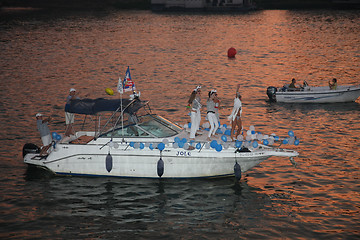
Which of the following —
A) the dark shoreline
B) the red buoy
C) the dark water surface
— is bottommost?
the dark water surface

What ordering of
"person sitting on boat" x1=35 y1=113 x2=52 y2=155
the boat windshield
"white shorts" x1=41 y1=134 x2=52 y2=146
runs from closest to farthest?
the boat windshield < "person sitting on boat" x1=35 y1=113 x2=52 y2=155 < "white shorts" x1=41 y1=134 x2=52 y2=146

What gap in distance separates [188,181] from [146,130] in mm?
2921

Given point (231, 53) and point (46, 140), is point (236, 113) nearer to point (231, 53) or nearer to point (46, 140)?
point (46, 140)

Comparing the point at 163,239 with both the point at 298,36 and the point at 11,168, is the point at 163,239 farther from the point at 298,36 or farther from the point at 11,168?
the point at 298,36

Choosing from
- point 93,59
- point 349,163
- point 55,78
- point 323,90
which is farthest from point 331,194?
point 93,59

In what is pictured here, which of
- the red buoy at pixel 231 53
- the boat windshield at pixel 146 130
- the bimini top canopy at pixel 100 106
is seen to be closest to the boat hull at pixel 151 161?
the boat windshield at pixel 146 130

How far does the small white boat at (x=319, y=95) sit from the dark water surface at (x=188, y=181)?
0.62 metres

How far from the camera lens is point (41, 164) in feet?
69.8

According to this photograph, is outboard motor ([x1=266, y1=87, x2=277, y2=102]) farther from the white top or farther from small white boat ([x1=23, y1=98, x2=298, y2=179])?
small white boat ([x1=23, y1=98, x2=298, y2=179])

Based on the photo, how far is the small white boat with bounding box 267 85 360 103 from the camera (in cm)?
3525

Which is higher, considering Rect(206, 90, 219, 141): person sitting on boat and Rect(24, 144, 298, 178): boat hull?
Rect(206, 90, 219, 141): person sitting on boat

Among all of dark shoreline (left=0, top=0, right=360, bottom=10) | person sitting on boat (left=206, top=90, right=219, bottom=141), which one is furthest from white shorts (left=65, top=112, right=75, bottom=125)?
dark shoreline (left=0, top=0, right=360, bottom=10)

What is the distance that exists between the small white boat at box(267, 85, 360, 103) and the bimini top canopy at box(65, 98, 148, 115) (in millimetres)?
17306

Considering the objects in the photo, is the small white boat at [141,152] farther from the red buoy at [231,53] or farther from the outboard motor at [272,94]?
the red buoy at [231,53]
